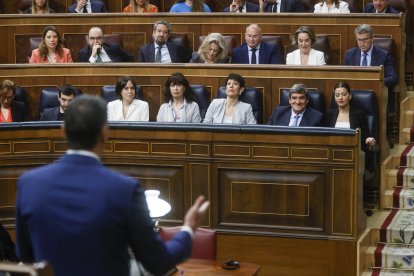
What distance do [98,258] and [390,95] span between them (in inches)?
128

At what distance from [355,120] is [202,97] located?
76 centimetres

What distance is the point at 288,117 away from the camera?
4.25 metres

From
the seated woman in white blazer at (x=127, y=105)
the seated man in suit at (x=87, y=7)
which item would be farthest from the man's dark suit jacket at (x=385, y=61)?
the seated man in suit at (x=87, y=7)

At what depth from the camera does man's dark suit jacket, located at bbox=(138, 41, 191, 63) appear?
5086mm

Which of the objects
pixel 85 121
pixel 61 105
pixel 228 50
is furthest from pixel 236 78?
pixel 85 121

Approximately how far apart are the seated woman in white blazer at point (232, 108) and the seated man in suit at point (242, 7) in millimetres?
1367

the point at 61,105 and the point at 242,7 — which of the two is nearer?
the point at 61,105

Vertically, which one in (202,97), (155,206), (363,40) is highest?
(363,40)

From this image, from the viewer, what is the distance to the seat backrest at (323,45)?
494cm

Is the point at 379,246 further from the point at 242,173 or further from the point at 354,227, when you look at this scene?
the point at 242,173

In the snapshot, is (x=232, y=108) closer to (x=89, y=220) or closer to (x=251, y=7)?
(x=251, y=7)

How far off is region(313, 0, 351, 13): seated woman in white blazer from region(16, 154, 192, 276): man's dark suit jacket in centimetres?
386

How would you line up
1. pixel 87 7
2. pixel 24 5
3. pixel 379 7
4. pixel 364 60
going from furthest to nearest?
pixel 24 5, pixel 87 7, pixel 379 7, pixel 364 60

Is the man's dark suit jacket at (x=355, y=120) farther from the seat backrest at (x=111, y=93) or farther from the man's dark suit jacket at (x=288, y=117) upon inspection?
the seat backrest at (x=111, y=93)
